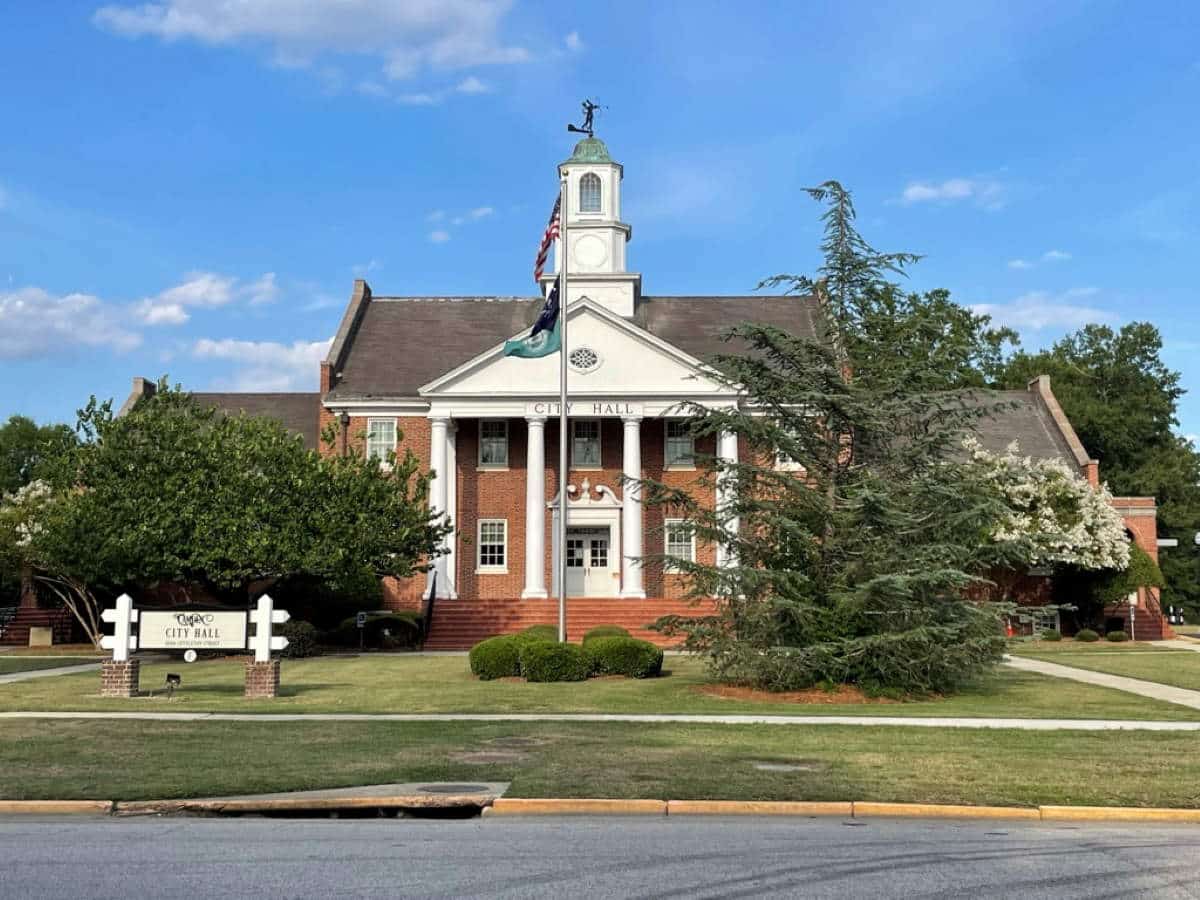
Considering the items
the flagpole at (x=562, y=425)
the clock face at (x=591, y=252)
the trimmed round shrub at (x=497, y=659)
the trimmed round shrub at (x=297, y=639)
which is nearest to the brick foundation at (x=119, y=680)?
the trimmed round shrub at (x=497, y=659)

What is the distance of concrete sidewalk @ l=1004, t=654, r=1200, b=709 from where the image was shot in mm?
21094

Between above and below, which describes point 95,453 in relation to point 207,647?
above

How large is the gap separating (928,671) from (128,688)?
13706 millimetres

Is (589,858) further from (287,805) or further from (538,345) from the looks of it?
(538,345)

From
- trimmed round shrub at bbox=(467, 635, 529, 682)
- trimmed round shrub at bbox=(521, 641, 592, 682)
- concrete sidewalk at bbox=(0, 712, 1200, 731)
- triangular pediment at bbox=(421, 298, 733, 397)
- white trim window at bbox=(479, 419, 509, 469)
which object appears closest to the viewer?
concrete sidewalk at bbox=(0, 712, 1200, 731)

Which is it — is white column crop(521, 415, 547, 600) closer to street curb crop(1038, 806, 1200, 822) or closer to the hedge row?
the hedge row

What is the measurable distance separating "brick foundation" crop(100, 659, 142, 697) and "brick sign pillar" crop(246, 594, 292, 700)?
6.65 feet

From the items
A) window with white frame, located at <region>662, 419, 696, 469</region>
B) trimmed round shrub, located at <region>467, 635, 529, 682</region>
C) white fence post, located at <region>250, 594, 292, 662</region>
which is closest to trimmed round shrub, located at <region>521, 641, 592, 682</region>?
trimmed round shrub, located at <region>467, 635, 529, 682</region>

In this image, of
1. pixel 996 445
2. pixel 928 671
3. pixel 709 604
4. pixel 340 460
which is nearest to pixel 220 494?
pixel 340 460

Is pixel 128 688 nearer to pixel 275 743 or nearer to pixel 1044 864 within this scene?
pixel 275 743

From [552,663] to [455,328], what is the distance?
81.8ft

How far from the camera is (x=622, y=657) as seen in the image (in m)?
24.1

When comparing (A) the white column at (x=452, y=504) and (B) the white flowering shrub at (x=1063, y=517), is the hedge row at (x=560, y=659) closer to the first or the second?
(A) the white column at (x=452, y=504)

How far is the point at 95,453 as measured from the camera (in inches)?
1247
